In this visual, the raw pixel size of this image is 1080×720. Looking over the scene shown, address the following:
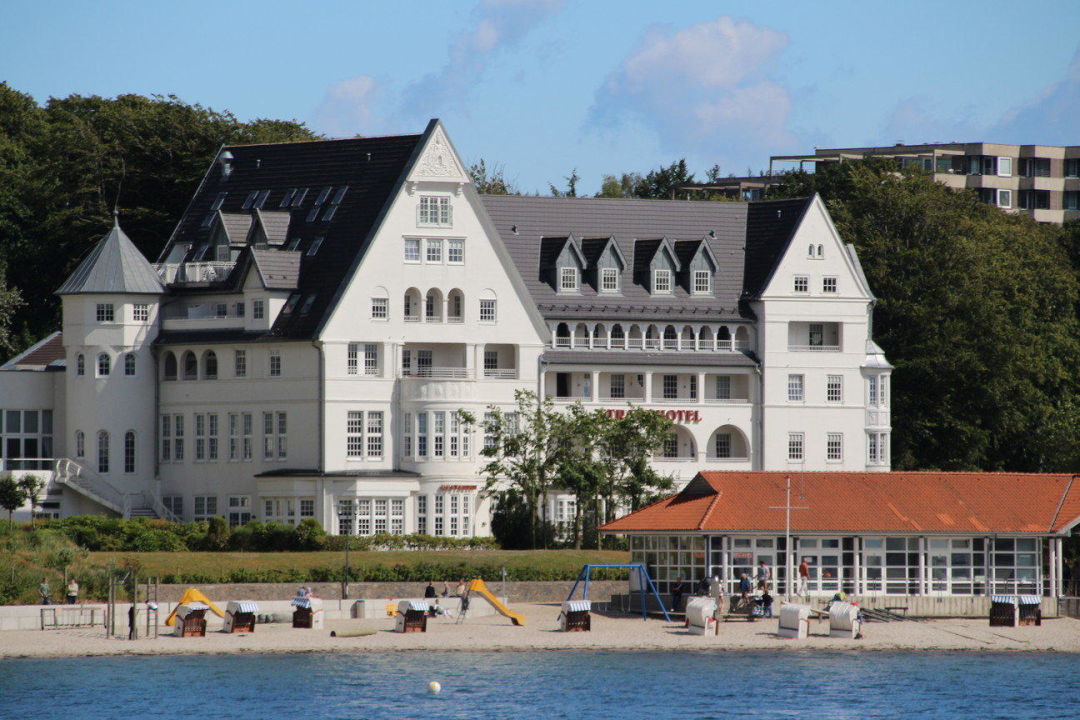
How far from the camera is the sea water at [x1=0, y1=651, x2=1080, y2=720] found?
65.2 metres

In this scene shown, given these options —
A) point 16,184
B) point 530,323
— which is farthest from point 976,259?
point 16,184

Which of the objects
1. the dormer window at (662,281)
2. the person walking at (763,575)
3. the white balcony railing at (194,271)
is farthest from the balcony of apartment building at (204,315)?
the person walking at (763,575)

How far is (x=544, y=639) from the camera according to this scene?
7681 cm

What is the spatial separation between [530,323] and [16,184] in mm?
28628

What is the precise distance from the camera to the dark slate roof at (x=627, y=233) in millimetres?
105438

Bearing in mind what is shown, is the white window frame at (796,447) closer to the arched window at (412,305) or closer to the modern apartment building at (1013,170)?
the arched window at (412,305)

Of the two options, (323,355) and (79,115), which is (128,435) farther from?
(79,115)

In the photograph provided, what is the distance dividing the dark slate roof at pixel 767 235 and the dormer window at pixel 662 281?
343cm

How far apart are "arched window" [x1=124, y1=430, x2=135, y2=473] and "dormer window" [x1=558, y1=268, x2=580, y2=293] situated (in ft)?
62.5

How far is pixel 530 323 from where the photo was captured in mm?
102125

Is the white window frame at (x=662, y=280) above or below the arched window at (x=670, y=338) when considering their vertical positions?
above

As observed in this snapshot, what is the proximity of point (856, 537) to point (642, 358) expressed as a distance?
Result: 24073mm

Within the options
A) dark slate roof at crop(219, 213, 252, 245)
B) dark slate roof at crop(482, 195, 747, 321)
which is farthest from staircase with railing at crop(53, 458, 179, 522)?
dark slate roof at crop(482, 195, 747, 321)

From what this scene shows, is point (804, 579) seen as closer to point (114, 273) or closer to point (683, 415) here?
point (683, 415)
